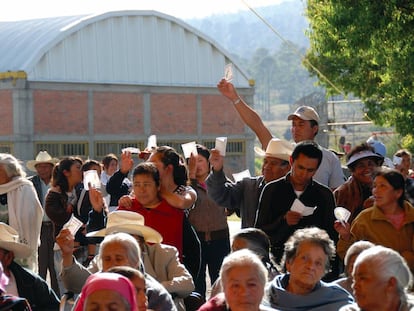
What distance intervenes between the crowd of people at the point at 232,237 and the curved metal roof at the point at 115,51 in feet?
101

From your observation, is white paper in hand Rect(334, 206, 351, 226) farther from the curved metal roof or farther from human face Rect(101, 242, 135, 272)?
the curved metal roof

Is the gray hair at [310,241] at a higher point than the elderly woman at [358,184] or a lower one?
lower

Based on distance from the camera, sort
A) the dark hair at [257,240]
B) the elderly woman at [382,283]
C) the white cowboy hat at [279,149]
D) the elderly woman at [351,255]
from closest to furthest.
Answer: the elderly woman at [382,283]
the elderly woman at [351,255]
the dark hair at [257,240]
the white cowboy hat at [279,149]

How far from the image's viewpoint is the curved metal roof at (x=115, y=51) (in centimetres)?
4234

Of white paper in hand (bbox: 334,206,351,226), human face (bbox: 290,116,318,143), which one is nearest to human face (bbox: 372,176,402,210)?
white paper in hand (bbox: 334,206,351,226)

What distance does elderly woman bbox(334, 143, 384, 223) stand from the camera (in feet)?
31.2

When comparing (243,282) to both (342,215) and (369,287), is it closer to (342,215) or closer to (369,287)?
(369,287)

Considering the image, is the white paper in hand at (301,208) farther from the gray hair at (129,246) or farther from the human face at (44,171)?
the human face at (44,171)

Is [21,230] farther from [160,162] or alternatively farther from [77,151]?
[77,151]

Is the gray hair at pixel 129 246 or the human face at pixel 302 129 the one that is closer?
the gray hair at pixel 129 246

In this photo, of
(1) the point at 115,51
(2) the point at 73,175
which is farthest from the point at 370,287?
(1) the point at 115,51

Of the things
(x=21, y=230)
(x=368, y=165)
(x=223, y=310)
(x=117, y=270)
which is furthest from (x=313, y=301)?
(x=21, y=230)

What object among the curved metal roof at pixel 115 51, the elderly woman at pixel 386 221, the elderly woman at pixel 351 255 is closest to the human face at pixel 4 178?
the elderly woman at pixel 386 221

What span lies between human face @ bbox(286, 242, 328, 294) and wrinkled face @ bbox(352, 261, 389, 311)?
70 cm
